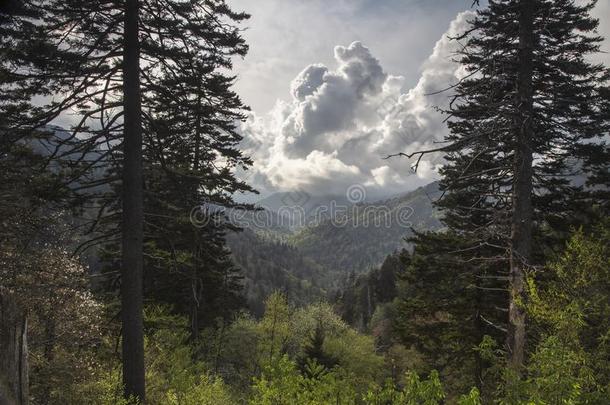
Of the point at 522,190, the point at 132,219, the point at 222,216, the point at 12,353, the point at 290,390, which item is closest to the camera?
the point at 12,353

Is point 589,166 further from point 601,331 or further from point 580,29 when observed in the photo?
point 601,331

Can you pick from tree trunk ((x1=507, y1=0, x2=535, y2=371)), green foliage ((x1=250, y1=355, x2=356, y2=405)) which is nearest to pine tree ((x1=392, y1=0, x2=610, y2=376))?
tree trunk ((x1=507, y1=0, x2=535, y2=371))

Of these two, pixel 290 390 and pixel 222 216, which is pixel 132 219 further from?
pixel 222 216

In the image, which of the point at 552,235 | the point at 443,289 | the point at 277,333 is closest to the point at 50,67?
the point at 443,289

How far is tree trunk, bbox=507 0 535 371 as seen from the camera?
8805 mm

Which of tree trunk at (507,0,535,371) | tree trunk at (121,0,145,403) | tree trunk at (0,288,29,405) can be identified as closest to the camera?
tree trunk at (0,288,29,405)

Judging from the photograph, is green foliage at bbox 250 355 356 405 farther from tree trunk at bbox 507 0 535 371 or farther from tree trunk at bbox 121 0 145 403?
Answer: tree trunk at bbox 507 0 535 371

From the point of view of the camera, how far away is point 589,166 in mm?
14500

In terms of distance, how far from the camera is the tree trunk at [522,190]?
8805 millimetres

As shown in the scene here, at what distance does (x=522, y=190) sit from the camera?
9.08 meters

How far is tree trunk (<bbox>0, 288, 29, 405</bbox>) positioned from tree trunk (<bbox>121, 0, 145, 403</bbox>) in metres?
3.34

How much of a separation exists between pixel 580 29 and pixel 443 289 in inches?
397

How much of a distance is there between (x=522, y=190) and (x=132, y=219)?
8.59m

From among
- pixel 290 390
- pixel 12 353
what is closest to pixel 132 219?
pixel 12 353
